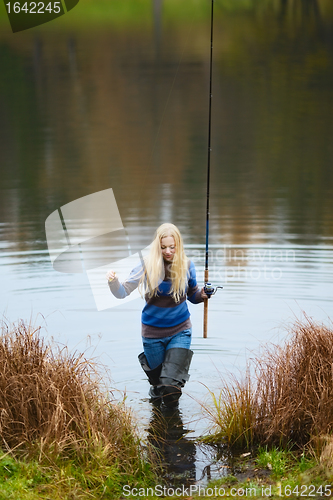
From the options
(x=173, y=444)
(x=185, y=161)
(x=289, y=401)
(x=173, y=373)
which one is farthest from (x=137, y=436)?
(x=185, y=161)

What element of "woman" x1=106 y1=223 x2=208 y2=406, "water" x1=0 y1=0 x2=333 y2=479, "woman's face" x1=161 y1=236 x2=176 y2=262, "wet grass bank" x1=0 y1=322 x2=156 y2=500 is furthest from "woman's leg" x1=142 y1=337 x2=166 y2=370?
"wet grass bank" x1=0 y1=322 x2=156 y2=500

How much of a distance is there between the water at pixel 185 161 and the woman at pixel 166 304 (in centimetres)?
26

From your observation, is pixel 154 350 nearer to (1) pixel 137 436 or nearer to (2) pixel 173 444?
(2) pixel 173 444

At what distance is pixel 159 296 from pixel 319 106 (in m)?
A: 31.1

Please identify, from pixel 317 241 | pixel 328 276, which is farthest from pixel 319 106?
pixel 328 276

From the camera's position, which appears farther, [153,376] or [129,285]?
[153,376]

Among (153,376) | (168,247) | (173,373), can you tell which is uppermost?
(168,247)

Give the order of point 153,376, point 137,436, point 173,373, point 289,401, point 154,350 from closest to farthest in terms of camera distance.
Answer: point 137,436 → point 289,401 → point 173,373 → point 154,350 → point 153,376

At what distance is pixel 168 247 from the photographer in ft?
18.3

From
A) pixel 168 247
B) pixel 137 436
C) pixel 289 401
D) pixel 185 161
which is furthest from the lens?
pixel 185 161

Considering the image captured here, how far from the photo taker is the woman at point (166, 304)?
220 inches

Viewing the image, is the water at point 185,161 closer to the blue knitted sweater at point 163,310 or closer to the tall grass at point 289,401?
the tall grass at point 289,401

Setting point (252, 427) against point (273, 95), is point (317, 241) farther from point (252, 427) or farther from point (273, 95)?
point (273, 95)

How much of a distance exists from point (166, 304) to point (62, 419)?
1709mm
